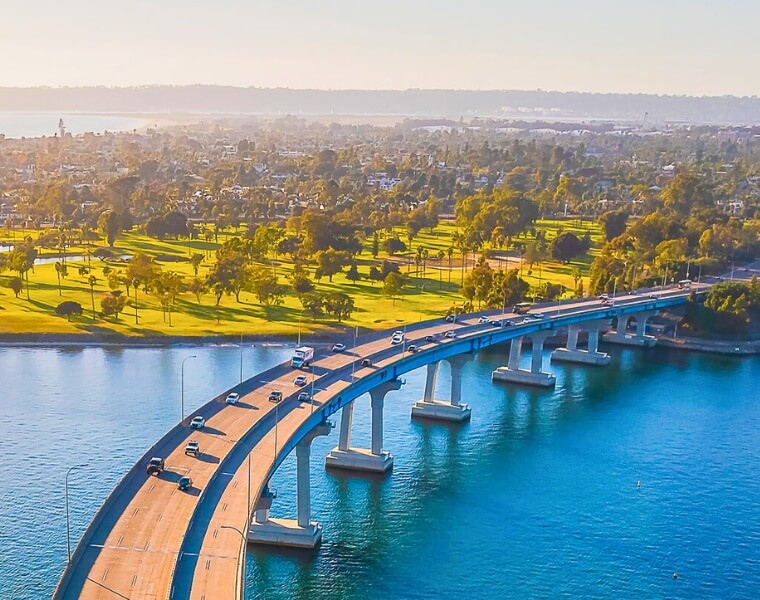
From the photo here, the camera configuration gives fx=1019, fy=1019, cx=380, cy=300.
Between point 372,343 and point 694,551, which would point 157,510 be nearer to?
point 694,551

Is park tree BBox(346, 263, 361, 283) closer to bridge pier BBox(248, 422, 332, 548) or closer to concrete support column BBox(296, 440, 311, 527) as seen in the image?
concrete support column BBox(296, 440, 311, 527)

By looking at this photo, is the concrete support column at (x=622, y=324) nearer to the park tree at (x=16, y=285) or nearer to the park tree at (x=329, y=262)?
the park tree at (x=329, y=262)

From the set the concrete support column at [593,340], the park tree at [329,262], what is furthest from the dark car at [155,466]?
the park tree at [329,262]

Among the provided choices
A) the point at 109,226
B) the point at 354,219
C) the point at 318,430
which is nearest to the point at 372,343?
the point at 318,430

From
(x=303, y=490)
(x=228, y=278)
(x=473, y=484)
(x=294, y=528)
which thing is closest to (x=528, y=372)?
(x=473, y=484)

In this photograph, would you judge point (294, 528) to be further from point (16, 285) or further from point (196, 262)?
point (196, 262)

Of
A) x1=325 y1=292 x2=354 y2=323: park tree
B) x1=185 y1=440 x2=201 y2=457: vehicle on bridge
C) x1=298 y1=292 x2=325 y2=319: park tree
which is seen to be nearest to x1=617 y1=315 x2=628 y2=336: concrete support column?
x1=325 y1=292 x2=354 y2=323: park tree

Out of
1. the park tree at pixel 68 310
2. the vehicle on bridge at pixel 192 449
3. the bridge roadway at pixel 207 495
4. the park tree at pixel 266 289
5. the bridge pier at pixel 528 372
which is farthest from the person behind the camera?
the park tree at pixel 266 289
